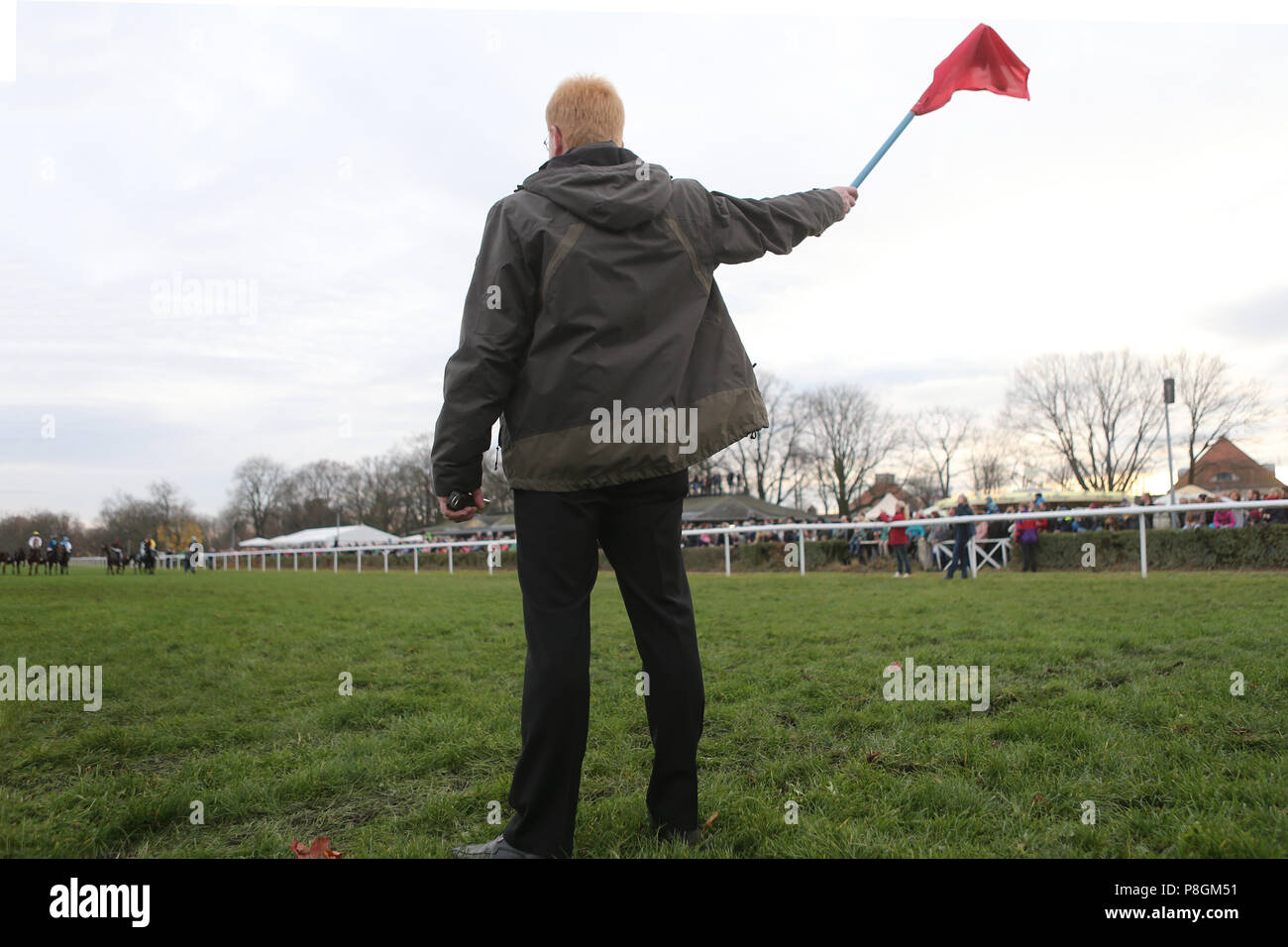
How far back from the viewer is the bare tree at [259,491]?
91.9m

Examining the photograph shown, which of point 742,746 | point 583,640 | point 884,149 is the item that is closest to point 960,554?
point 742,746

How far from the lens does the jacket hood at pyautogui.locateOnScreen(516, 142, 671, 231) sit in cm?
246

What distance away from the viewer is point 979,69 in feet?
11.4

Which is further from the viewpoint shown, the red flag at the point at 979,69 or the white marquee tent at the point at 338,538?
Answer: the white marquee tent at the point at 338,538

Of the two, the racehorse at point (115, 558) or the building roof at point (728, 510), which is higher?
the building roof at point (728, 510)

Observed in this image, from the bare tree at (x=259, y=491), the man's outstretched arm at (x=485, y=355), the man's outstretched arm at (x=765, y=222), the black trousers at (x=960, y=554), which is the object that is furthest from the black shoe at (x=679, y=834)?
the bare tree at (x=259, y=491)

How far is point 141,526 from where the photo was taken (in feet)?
268

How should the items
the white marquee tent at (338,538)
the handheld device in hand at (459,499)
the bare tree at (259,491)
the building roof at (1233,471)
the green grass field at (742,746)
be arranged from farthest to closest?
1. the bare tree at (259,491)
2. the building roof at (1233,471)
3. the white marquee tent at (338,538)
4. the green grass field at (742,746)
5. the handheld device in hand at (459,499)

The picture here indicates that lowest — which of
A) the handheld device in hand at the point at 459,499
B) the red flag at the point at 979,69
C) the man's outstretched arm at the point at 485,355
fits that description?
the handheld device in hand at the point at 459,499

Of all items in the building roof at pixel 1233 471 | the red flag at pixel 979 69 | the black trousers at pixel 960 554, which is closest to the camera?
the red flag at pixel 979 69

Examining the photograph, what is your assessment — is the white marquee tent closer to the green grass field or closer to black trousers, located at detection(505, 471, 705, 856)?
the green grass field

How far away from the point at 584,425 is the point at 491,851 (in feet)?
4.35

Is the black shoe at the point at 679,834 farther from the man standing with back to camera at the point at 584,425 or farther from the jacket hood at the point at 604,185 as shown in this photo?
the jacket hood at the point at 604,185

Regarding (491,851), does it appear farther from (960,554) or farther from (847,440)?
(847,440)
